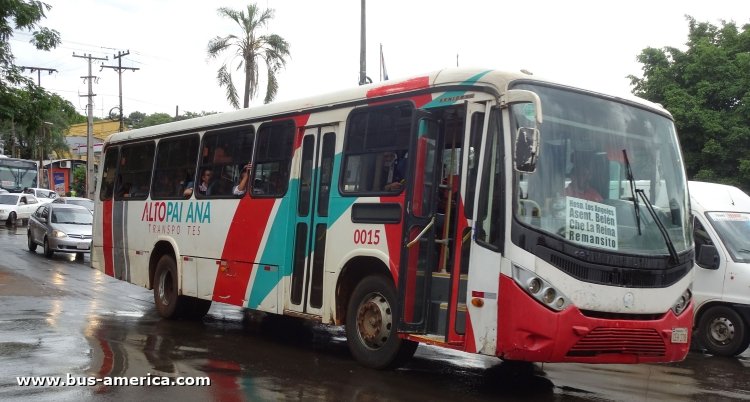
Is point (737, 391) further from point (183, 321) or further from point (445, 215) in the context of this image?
point (183, 321)

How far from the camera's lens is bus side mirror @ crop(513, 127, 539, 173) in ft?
20.0

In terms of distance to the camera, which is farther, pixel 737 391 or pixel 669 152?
pixel 737 391

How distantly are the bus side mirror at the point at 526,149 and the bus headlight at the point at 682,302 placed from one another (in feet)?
7.09

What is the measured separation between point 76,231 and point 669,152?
19.0 metres

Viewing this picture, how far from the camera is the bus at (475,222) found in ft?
21.2

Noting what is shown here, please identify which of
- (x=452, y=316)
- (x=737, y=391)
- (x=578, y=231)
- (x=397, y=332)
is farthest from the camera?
(x=737, y=391)

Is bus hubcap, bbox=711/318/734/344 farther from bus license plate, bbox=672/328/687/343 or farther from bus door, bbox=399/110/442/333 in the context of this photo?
bus door, bbox=399/110/442/333

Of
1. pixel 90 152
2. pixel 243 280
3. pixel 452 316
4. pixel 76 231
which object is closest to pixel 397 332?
pixel 452 316

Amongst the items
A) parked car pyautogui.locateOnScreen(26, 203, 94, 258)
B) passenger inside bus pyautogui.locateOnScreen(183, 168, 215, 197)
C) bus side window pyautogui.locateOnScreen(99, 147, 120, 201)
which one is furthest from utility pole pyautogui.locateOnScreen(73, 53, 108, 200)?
passenger inside bus pyautogui.locateOnScreen(183, 168, 215, 197)

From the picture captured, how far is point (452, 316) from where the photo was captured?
696 cm

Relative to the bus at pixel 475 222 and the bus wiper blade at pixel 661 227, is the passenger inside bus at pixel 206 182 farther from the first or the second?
the bus wiper blade at pixel 661 227

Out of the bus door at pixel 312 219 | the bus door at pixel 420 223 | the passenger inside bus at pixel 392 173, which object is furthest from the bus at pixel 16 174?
the bus door at pixel 420 223

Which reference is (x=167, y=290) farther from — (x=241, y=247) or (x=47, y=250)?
(x=47, y=250)

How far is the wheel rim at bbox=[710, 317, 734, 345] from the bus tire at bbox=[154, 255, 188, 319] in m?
7.88
